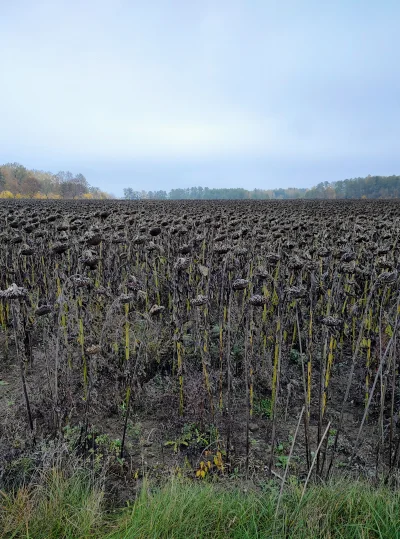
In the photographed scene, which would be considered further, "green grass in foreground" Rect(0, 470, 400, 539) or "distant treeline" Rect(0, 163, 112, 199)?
"distant treeline" Rect(0, 163, 112, 199)

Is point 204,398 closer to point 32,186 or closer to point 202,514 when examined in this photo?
point 202,514

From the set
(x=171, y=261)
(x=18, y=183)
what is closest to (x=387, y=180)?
(x=18, y=183)

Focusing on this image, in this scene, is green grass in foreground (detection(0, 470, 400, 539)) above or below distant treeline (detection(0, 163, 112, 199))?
below

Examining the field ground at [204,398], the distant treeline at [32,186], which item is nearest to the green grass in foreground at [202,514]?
the field ground at [204,398]

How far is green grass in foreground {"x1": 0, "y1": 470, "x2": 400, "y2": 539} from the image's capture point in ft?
8.14

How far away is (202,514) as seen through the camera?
2.58 metres

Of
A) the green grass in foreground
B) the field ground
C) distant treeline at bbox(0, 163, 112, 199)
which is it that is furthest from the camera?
distant treeline at bbox(0, 163, 112, 199)

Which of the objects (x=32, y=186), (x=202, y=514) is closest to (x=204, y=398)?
(x=202, y=514)

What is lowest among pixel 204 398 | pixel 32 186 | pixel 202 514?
pixel 202 514

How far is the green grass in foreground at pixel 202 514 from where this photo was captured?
8.14 ft

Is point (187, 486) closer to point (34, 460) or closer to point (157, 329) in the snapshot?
point (34, 460)

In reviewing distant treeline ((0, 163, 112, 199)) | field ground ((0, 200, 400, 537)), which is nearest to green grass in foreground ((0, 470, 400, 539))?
field ground ((0, 200, 400, 537))

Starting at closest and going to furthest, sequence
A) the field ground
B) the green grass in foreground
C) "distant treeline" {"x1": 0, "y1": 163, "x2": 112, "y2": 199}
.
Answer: the green grass in foreground → the field ground → "distant treeline" {"x1": 0, "y1": 163, "x2": 112, "y2": 199}

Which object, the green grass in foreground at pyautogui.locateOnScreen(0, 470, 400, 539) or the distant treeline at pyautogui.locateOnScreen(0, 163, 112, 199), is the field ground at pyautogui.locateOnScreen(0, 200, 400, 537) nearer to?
the green grass in foreground at pyautogui.locateOnScreen(0, 470, 400, 539)
